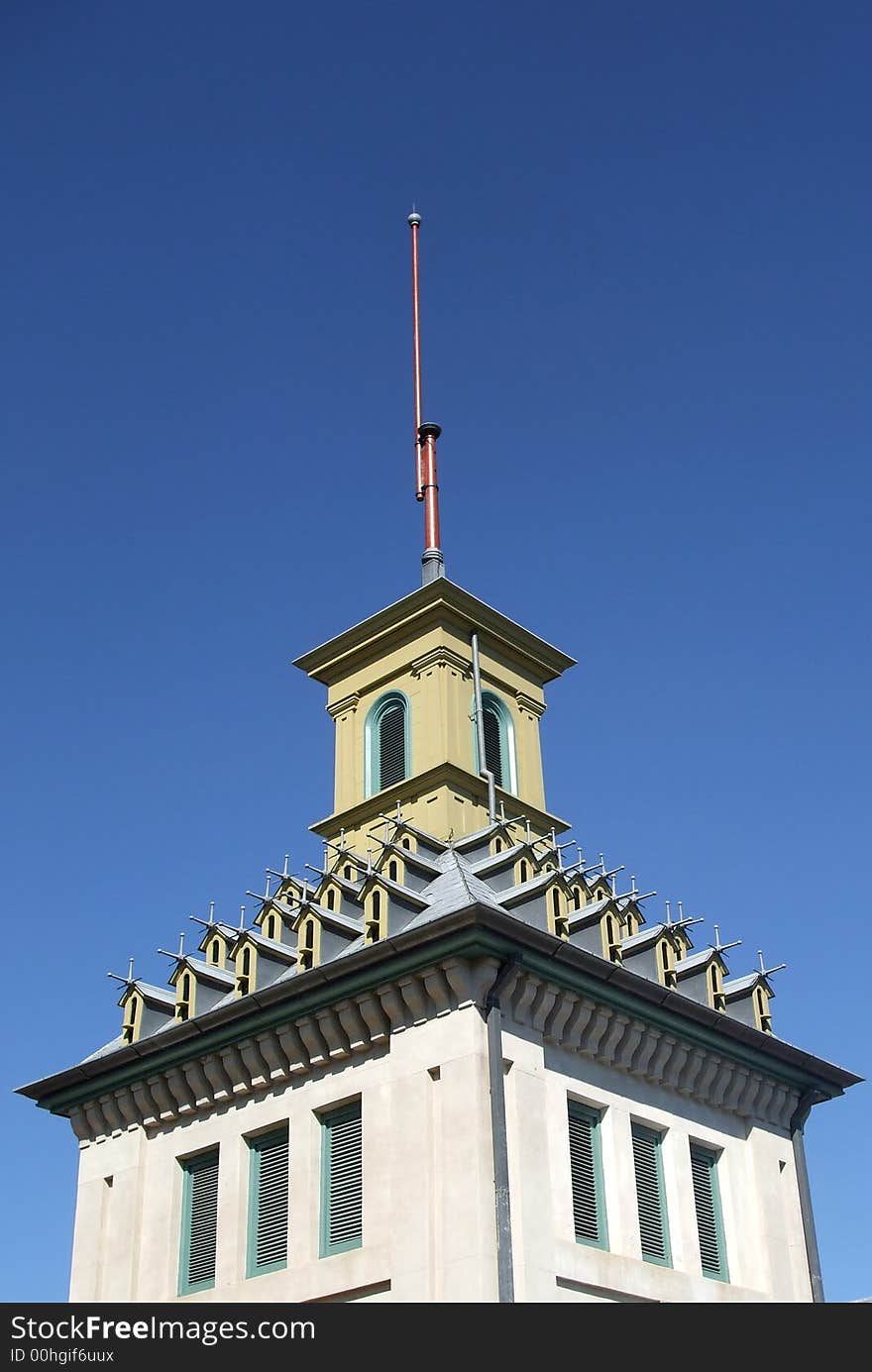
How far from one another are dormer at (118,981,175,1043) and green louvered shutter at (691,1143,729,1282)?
466 inches

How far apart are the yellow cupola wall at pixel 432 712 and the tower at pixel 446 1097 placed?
0.17 m

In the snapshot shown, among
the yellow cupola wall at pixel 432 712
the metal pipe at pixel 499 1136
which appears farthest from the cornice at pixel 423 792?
the metal pipe at pixel 499 1136

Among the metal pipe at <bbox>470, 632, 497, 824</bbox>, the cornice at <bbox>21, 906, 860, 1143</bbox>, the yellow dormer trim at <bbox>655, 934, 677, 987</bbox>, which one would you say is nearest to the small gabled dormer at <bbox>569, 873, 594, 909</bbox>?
the yellow dormer trim at <bbox>655, 934, 677, 987</bbox>

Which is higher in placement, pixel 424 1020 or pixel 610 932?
pixel 610 932

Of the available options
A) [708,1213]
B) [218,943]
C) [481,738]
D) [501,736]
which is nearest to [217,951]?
[218,943]

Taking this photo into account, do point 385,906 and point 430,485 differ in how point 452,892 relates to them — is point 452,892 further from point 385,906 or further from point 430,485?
point 430,485

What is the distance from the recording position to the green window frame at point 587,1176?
30688mm

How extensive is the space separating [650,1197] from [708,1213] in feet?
6.73

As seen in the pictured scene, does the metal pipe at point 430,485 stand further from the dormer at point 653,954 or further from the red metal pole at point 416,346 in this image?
the dormer at point 653,954

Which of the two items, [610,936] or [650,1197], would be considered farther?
[610,936]

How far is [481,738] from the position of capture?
40031 mm

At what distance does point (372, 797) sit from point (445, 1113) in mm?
11813

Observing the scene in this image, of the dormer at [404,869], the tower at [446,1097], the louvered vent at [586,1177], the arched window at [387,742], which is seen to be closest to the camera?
the tower at [446,1097]
